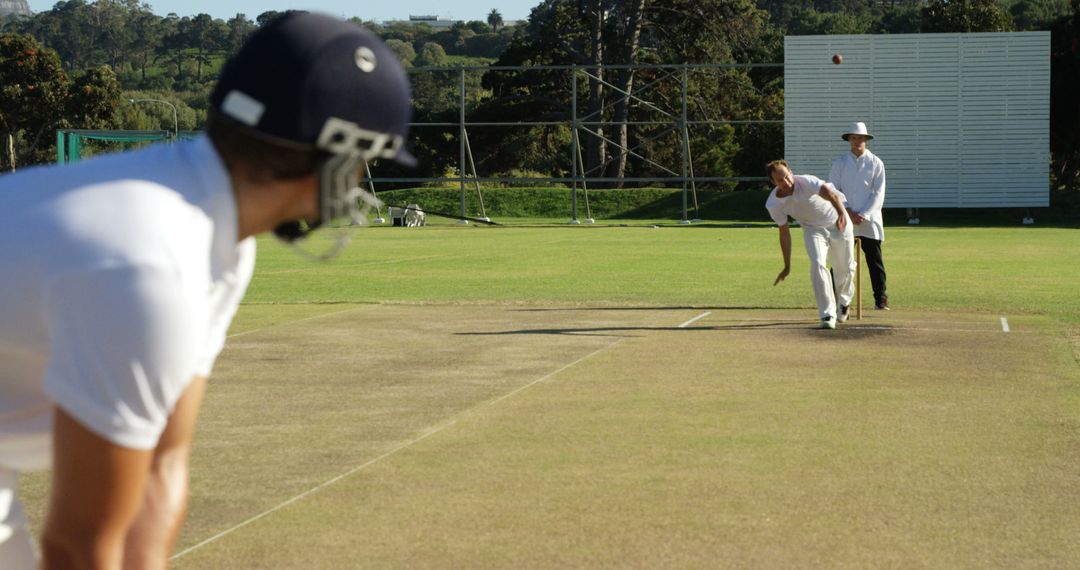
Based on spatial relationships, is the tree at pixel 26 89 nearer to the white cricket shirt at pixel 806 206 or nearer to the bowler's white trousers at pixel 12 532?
the white cricket shirt at pixel 806 206

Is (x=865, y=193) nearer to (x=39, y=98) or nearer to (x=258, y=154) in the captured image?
(x=258, y=154)

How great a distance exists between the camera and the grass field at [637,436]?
5793 mm

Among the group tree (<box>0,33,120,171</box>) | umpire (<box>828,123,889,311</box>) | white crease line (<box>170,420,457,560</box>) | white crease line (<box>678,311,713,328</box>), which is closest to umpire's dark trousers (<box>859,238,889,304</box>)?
umpire (<box>828,123,889,311</box>)

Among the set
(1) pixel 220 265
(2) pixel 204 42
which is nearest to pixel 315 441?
(1) pixel 220 265

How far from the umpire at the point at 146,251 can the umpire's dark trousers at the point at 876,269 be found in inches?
590

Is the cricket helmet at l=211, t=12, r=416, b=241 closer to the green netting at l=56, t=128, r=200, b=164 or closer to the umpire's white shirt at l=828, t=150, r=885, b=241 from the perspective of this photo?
the umpire's white shirt at l=828, t=150, r=885, b=241

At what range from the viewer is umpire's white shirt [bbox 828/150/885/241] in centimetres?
1683

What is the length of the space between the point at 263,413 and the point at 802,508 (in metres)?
3.91

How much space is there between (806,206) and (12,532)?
42.0ft

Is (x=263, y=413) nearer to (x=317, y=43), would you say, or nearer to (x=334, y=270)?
(x=317, y=43)

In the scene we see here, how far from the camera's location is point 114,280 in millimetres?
1786

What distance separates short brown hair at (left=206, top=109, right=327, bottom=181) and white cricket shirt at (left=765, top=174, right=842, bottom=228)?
12578 millimetres

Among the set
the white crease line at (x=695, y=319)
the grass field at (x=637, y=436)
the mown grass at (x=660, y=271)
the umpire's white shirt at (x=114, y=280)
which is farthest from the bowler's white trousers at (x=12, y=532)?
the mown grass at (x=660, y=271)

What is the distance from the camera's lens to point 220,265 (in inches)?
82.8
